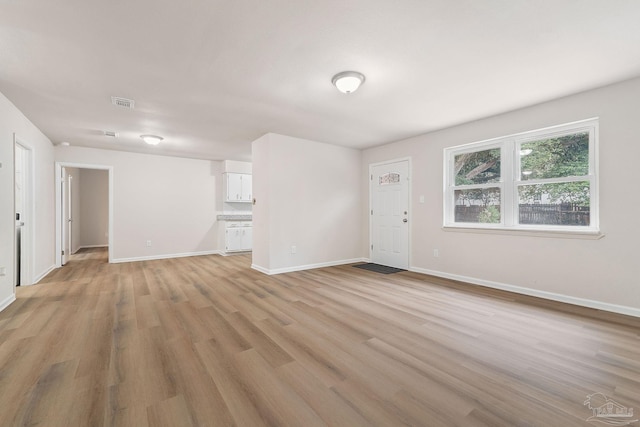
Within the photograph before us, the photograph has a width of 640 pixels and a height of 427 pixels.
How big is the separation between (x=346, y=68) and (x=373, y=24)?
0.62 meters

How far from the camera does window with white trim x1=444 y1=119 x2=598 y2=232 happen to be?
10.7ft

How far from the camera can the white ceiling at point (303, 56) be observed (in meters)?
1.89

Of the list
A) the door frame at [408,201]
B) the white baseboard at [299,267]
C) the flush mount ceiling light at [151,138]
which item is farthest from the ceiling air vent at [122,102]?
the door frame at [408,201]

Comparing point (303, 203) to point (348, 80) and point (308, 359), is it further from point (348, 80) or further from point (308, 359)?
point (308, 359)

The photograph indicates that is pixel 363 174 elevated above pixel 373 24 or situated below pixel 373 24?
below

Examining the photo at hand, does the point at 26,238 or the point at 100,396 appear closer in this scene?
the point at 100,396

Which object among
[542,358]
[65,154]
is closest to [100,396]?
[542,358]

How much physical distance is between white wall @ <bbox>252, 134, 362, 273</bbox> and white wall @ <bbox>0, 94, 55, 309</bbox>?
3125 mm

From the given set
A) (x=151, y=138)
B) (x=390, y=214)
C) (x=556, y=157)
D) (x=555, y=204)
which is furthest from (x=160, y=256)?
(x=556, y=157)

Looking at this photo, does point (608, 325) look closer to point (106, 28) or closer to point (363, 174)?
point (363, 174)

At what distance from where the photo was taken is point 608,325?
2.60m

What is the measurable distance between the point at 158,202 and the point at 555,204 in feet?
24.3

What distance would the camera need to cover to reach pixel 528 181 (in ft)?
12.1

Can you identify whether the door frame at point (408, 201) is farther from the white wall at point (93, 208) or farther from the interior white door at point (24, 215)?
the white wall at point (93, 208)
